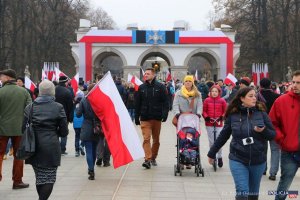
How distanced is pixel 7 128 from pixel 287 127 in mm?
4530

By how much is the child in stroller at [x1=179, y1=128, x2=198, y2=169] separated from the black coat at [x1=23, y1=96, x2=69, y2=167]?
332cm

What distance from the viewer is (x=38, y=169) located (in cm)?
716

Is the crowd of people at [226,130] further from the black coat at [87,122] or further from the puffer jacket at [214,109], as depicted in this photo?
the puffer jacket at [214,109]

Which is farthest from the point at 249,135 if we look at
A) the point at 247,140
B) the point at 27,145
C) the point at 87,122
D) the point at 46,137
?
the point at 87,122

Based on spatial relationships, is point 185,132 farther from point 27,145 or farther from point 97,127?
point 27,145

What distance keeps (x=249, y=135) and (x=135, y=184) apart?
3.64 m

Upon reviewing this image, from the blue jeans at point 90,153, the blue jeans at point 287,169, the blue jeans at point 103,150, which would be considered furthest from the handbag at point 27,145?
the blue jeans at point 103,150

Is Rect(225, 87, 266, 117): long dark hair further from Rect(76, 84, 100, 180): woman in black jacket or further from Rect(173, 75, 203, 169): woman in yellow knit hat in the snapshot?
Rect(173, 75, 203, 169): woman in yellow knit hat

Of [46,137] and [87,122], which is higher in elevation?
[46,137]

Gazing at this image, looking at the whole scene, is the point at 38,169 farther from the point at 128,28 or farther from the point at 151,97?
the point at 128,28

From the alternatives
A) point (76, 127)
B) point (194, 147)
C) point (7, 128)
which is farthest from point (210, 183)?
point (76, 127)

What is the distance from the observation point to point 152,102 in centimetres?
1105

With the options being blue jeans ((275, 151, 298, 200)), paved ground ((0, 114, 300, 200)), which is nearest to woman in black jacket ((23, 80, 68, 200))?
paved ground ((0, 114, 300, 200))

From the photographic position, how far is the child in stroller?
9.97m
